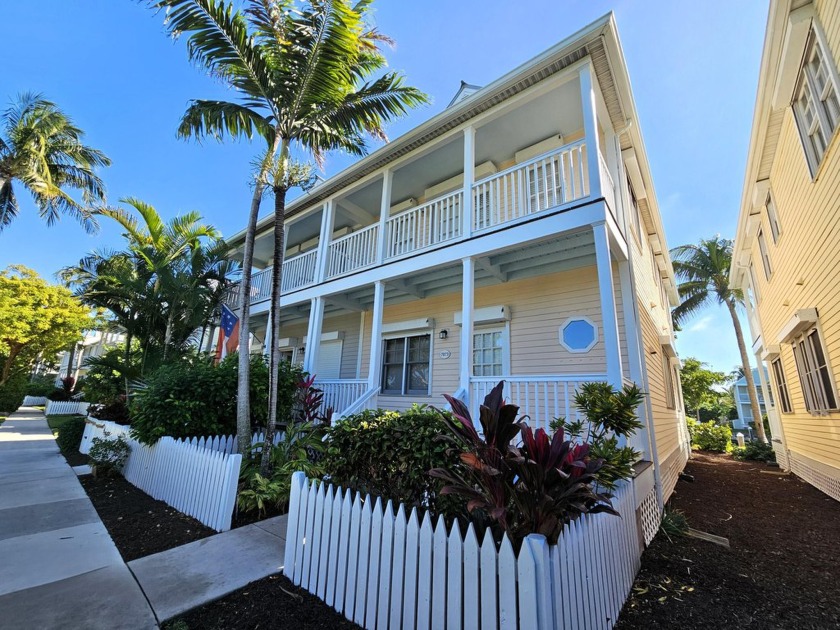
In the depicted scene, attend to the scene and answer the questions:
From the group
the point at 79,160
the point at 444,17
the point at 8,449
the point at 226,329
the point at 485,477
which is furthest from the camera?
the point at 79,160

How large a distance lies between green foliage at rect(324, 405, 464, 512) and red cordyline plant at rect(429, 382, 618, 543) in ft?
1.59

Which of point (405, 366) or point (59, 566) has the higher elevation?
point (405, 366)

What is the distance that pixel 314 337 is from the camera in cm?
855

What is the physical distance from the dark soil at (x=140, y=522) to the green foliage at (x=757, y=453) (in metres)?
17.7

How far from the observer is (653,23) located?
6738mm

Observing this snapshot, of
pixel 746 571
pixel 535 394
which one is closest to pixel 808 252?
pixel 746 571

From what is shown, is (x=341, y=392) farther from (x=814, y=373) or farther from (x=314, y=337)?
(x=814, y=373)

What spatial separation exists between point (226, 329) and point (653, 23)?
417 inches

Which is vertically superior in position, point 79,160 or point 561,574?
point 79,160

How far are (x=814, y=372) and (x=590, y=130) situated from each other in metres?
6.96

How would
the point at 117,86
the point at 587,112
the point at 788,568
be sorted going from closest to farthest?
the point at 788,568, the point at 587,112, the point at 117,86

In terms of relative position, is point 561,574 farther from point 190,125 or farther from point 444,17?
point 444,17

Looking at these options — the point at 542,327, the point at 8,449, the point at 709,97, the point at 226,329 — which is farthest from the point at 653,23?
the point at 8,449

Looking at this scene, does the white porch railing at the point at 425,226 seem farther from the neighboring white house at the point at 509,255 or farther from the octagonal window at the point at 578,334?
the octagonal window at the point at 578,334
